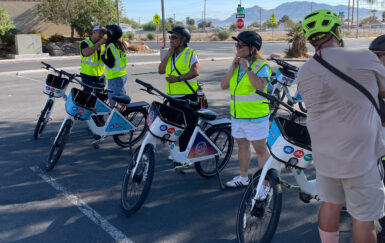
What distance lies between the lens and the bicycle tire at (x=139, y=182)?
160 inches

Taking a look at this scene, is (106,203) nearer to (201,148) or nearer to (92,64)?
(201,148)

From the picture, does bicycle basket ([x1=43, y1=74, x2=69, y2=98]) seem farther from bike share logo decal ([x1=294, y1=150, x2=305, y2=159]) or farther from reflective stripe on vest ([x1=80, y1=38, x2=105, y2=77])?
bike share logo decal ([x1=294, y1=150, x2=305, y2=159])

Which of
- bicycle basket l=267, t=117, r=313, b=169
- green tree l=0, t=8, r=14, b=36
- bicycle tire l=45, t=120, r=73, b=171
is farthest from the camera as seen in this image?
green tree l=0, t=8, r=14, b=36

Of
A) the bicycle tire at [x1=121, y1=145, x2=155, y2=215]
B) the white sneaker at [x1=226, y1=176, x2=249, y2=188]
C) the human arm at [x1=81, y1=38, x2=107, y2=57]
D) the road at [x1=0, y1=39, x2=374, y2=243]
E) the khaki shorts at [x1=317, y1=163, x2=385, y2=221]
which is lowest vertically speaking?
the road at [x1=0, y1=39, x2=374, y2=243]

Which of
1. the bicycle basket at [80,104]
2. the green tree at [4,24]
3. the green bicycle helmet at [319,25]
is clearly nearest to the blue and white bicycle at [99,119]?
the bicycle basket at [80,104]

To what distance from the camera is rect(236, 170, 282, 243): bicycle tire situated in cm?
318

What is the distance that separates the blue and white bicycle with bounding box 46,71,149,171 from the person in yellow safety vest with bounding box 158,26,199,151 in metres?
0.89

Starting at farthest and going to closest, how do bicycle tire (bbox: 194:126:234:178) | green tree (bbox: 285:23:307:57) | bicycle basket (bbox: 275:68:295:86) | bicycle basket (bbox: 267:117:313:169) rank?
green tree (bbox: 285:23:307:57)
bicycle basket (bbox: 275:68:295:86)
bicycle tire (bbox: 194:126:234:178)
bicycle basket (bbox: 267:117:313:169)

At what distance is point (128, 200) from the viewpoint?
427cm

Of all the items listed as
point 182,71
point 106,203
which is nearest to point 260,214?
point 106,203

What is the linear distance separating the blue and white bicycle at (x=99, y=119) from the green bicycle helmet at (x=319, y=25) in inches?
140

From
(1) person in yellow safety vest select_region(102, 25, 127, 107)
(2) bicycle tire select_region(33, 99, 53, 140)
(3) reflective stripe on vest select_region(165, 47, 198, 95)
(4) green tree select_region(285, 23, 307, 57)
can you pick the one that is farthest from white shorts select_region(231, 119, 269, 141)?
(4) green tree select_region(285, 23, 307, 57)

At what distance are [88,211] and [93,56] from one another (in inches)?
137

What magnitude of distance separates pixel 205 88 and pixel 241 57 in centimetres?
858
